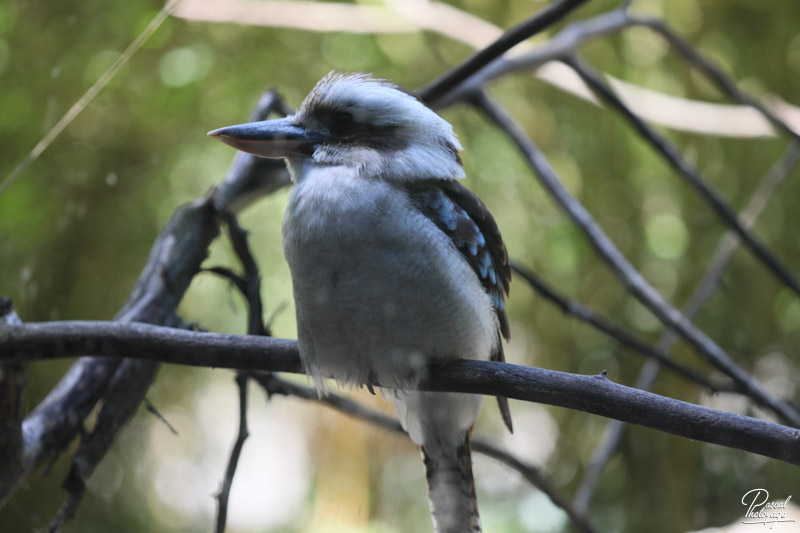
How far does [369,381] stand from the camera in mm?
943

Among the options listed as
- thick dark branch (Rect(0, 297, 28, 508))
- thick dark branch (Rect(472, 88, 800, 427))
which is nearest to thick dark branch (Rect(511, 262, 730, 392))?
thick dark branch (Rect(472, 88, 800, 427))

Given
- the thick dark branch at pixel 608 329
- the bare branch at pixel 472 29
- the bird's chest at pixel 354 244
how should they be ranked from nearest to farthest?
1. the bird's chest at pixel 354 244
2. the thick dark branch at pixel 608 329
3. the bare branch at pixel 472 29

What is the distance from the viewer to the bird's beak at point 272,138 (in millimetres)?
900

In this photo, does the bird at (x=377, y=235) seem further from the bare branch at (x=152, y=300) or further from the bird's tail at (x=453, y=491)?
the bare branch at (x=152, y=300)

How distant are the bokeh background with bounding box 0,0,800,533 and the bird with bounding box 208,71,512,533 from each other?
316 millimetres

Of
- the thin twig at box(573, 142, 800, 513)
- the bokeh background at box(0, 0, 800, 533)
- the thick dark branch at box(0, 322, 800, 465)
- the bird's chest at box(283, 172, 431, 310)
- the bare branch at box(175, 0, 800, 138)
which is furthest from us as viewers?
the thin twig at box(573, 142, 800, 513)

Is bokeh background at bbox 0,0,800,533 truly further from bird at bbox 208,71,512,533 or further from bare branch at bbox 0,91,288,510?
bird at bbox 208,71,512,533

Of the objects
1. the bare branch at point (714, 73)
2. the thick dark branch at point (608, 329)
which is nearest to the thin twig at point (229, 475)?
the thick dark branch at point (608, 329)

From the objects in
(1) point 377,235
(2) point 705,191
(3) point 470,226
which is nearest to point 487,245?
(3) point 470,226

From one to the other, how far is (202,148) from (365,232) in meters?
0.61

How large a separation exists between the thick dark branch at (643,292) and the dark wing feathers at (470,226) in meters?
0.36

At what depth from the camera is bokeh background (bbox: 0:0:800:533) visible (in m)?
1.10

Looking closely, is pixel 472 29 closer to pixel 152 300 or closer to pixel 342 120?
pixel 342 120

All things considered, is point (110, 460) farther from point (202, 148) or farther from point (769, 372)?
point (769, 372)
